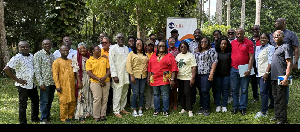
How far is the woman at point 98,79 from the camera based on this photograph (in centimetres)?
584

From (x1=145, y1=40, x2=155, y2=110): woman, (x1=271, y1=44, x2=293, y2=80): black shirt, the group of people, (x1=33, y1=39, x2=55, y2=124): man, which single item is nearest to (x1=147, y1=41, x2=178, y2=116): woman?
the group of people

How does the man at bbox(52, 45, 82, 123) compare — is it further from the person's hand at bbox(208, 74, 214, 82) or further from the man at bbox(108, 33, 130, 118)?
the person's hand at bbox(208, 74, 214, 82)

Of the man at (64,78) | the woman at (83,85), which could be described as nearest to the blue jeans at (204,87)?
the woman at (83,85)

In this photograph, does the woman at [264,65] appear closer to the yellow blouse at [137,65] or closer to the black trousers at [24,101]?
the yellow blouse at [137,65]

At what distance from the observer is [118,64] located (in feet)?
20.5

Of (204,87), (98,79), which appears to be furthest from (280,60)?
(98,79)

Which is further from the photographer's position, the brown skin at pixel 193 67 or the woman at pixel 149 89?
the woman at pixel 149 89

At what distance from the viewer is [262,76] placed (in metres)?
5.90

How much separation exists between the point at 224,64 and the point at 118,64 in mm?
2523

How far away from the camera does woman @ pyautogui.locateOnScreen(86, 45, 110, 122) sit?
5.84 metres

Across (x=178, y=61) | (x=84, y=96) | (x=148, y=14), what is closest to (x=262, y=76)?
(x=178, y=61)

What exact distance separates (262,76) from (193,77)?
153cm

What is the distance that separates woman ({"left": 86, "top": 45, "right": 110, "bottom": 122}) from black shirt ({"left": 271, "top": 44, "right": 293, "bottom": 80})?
3553 millimetres
